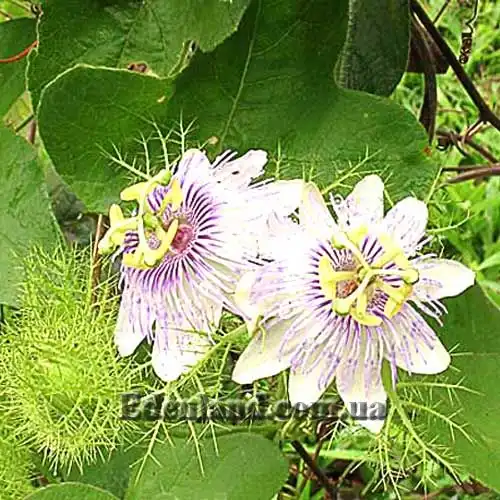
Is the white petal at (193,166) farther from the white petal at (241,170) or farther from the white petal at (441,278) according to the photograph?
the white petal at (441,278)

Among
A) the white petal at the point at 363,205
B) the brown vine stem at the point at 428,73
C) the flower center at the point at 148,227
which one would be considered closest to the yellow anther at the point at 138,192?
the flower center at the point at 148,227

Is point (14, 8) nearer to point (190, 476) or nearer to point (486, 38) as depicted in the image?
Result: point (190, 476)

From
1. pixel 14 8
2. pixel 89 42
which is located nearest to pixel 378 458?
pixel 89 42

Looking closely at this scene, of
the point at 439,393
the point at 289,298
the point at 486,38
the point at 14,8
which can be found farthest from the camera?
the point at 486,38

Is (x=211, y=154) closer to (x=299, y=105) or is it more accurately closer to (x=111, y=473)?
(x=299, y=105)

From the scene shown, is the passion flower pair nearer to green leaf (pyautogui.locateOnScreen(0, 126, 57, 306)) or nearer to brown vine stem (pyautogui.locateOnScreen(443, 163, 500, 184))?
green leaf (pyautogui.locateOnScreen(0, 126, 57, 306))

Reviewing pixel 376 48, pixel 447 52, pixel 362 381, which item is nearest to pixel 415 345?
pixel 362 381

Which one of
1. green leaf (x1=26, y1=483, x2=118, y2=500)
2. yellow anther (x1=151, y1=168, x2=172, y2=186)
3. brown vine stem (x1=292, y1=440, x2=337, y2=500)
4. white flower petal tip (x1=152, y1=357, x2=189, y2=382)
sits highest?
yellow anther (x1=151, y1=168, x2=172, y2=186)

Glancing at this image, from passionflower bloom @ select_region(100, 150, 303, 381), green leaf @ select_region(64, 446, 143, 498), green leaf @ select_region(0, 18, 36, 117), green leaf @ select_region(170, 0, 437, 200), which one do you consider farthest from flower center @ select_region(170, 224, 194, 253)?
green leaf @ select_region(0, 18, 36, 117)

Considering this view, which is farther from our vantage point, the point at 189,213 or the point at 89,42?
the point at 89,42
